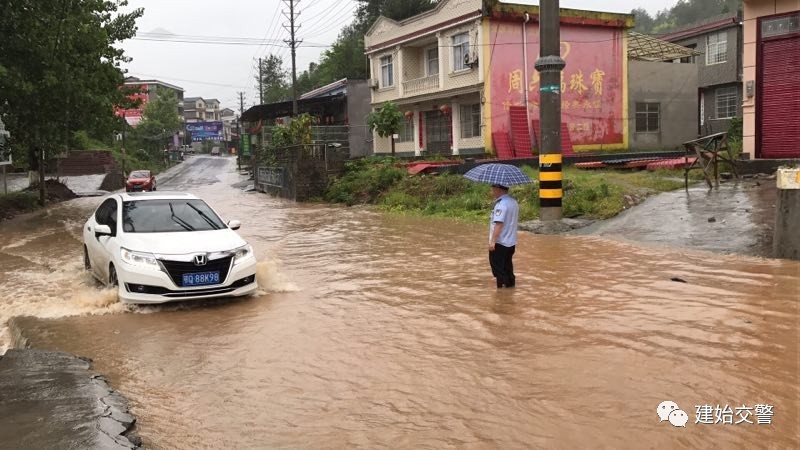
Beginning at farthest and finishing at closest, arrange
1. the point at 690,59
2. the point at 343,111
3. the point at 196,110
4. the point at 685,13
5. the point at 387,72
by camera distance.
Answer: the point at 196,110
the point at 685,13
the point at 343,111
the point at 690,59
the point at 387,72

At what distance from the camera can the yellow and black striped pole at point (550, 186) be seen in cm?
1307

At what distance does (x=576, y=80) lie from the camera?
28438 millimetres

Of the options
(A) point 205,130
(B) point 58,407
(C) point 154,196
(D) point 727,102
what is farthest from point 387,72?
(A) point 205,130

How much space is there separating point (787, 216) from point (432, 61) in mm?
25213

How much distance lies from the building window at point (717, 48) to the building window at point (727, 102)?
1641mm

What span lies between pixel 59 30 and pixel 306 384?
18.6 m

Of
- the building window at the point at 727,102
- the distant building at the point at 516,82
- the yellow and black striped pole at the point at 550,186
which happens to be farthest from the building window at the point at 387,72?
the yellow and black striped pole at the point at 550,186

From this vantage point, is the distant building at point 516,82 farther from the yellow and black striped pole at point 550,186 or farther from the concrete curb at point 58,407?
the concrete curb at point 58,407

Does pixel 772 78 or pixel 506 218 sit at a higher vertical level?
pixel 772 78

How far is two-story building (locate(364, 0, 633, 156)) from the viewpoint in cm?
2694

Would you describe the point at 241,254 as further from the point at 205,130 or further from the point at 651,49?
the point at 205,130

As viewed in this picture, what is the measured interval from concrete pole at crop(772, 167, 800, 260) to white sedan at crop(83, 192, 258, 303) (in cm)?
716

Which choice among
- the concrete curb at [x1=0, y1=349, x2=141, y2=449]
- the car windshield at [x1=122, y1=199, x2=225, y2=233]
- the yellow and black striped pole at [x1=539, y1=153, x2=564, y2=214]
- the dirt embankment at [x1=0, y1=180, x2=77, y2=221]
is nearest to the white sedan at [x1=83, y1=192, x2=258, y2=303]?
the car windshield at [x1=122, y1=199, x2=225, y2=233]

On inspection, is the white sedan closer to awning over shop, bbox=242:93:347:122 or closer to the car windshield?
the car windshield
